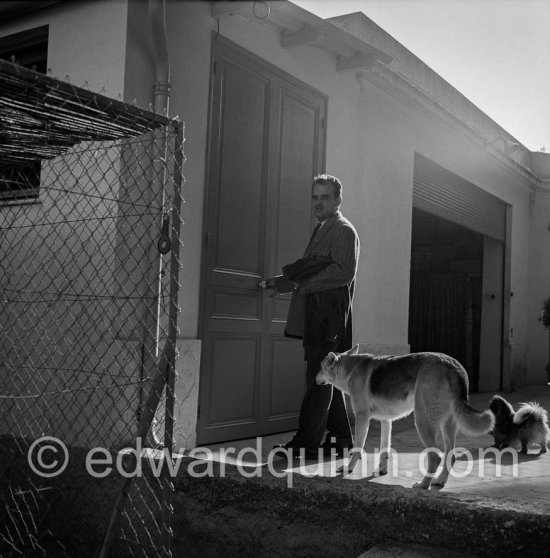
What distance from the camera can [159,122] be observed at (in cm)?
381

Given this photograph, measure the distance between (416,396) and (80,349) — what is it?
2453mm

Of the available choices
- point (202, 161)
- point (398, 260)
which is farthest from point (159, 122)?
point (398, 260)

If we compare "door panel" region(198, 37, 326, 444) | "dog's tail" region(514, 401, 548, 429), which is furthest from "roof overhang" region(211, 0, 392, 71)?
"dog's tail" region(514, 401, 548, 429)

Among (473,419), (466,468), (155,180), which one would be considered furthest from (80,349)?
(466,468)

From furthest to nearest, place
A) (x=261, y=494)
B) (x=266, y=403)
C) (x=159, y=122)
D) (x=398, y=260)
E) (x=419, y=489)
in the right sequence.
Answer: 1. (x=398, y=260)
2. (x=266, y=403)
3. (x=261, y=494)
4. (x=419, y=489)
5. (x=159, y=122)

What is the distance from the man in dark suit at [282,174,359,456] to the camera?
5172mm

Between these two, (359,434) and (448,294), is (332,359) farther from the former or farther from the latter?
(448,294)

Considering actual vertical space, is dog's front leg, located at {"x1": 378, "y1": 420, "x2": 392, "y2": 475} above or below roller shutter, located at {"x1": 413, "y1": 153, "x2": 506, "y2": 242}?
below

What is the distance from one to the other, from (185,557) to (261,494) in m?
0.72

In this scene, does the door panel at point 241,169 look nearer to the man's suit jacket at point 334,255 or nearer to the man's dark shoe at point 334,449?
the man's suit jacket at point 334,255

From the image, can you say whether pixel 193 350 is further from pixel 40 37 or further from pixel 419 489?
pixel 40 37

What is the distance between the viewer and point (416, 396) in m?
4.39

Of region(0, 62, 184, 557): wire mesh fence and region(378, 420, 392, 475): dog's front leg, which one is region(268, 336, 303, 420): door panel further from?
region(378, 420, 392, 475): dog's front leg

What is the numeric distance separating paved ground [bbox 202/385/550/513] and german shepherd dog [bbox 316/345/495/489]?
21cm
